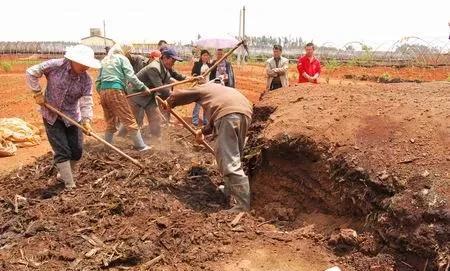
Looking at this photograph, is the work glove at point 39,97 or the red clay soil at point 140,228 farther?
the work glove at point 39,97

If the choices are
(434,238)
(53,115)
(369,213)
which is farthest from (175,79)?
(434,238)

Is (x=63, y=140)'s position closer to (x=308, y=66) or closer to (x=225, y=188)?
(x=225, y=188)

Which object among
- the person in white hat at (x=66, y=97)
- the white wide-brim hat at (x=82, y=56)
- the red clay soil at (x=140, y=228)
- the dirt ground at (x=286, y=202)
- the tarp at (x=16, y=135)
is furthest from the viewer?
the tarp at (x=16, y=135)

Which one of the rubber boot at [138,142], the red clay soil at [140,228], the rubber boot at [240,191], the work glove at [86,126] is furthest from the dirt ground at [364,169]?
the work glove at [86,126]

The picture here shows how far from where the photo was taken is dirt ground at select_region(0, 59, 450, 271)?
3.94 meters

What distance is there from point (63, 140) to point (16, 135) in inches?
132

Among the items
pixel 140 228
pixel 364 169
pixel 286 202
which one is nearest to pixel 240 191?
pixel 286 202

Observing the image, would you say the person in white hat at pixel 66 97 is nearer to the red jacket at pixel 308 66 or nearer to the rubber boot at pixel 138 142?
the rubber boot at pixel 138 142

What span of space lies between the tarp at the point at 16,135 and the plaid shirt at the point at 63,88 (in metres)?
2.98

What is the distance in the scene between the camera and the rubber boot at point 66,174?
221 inches

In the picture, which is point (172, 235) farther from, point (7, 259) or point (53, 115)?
point (53, 115)

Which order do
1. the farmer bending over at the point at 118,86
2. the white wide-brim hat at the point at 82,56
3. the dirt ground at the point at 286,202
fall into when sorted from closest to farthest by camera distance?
the dirt ground at the point at 286,202
the white wide-brim hat at the point at 82,56
the farmer bending over at the point at 118,86

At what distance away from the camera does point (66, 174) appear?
223 inches

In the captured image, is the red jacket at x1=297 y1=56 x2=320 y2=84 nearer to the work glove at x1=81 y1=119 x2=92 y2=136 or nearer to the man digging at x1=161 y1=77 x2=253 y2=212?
the man digging at x1=161 y1=77 x2=253 y2=212
